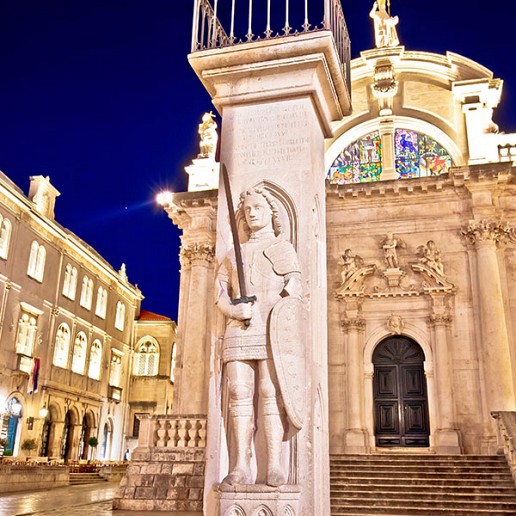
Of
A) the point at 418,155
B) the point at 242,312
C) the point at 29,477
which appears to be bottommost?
the point at 29,477

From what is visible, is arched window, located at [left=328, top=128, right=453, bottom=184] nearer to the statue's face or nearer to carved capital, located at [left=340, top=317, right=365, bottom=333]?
carved capital, located at [left=340, top=317, right=365, bottom=333]

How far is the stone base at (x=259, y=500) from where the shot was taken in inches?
220

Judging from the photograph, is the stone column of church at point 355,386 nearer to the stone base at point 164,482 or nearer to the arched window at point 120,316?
the stone base at point 164,482

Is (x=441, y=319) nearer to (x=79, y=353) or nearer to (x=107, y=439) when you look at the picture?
(x=79, y=353)

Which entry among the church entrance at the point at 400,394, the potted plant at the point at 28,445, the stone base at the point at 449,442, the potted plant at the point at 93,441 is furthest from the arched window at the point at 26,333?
the stone base at the point at 449,442

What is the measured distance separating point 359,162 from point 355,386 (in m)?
8.67

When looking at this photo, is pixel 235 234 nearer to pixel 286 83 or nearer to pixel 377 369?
pixel 286 83

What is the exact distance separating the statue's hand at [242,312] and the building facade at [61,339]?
27.8 metres

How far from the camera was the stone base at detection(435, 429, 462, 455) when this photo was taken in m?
18.2

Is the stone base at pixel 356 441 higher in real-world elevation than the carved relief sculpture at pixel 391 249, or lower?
lower

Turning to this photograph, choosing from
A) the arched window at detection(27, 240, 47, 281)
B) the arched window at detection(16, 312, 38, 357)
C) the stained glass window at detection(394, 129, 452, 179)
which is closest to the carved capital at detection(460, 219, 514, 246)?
the stained glass window at detection(394, 129, 452, 179)

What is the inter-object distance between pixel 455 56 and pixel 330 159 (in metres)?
6.04

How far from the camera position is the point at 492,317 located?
18.8 m

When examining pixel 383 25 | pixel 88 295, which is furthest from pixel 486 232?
pixel 88 295
